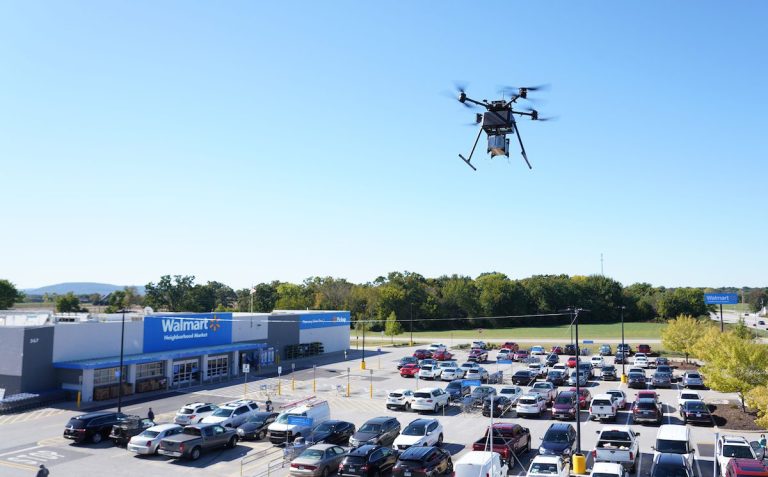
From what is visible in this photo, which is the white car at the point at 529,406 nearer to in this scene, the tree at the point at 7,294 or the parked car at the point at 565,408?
the parked car at the point at 565,408

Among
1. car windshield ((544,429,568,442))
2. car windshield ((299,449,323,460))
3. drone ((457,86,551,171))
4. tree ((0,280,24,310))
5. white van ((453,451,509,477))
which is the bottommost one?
car windshield ((299,449,323,460))

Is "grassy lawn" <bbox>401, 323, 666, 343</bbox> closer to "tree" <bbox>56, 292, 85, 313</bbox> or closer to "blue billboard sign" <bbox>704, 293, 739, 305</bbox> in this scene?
"blue billboard sign" <bbox>704, 293, 739, 305</bbox>

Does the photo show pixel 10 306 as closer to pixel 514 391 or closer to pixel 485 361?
pixel 485 361

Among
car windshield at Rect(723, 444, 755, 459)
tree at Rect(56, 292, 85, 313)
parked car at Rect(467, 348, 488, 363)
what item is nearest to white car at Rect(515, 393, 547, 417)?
car windshield at Rect(723, 444, 755, 459)

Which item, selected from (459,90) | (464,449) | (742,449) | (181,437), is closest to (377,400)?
(464,449)

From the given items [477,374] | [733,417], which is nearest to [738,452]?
[733,417]

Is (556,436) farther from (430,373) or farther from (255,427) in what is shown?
(430,373)
